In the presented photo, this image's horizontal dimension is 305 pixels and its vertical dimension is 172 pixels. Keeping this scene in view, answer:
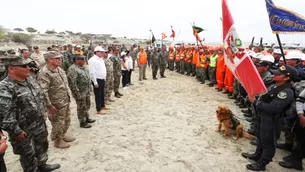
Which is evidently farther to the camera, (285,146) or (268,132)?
(285,146)

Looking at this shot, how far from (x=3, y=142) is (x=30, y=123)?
0.82m

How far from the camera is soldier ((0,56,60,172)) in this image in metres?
2.58

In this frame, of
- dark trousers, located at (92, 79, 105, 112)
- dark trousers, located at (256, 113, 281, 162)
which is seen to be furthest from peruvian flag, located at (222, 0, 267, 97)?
dark trousers, located at (92, 79, 105, 112)

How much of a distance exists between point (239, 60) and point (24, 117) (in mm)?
3049

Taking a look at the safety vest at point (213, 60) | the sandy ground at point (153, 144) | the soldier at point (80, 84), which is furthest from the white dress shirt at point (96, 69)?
the safety vest at point (213, 60)

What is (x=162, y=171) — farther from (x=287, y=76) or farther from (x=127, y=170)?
(x=287, y=76)

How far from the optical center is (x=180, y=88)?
9977 millimetres

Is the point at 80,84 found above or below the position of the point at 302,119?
above

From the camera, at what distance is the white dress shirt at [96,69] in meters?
5.71

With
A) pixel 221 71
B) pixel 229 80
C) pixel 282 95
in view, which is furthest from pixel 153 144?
pixel 221 71

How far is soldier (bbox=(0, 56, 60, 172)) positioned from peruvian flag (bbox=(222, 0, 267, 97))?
280 cm

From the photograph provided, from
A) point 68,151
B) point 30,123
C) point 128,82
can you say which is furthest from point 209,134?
point 128,82

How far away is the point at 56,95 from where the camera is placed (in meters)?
3.91

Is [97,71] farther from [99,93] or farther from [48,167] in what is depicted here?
[48,167]
